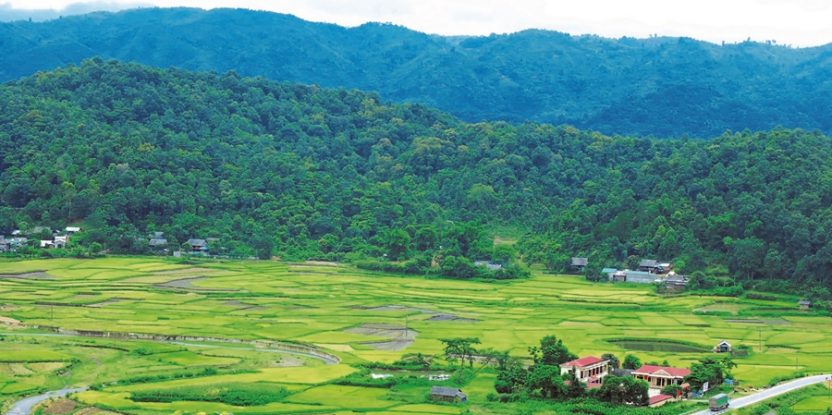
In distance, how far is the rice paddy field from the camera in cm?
3481

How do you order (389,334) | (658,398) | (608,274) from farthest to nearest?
(608,274) → (389,334) → (658,398)

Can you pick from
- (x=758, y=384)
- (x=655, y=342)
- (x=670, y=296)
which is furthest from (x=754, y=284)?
(x=758, y=384)

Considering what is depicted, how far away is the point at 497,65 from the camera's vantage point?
487ft

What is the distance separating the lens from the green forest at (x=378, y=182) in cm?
6425

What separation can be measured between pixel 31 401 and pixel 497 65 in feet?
390

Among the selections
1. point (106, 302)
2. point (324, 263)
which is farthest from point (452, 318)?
point (324, 263)

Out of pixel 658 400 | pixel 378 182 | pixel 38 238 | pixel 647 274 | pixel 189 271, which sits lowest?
pixel 658 400

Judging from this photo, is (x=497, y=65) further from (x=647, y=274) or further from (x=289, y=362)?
(x=289, y=362)

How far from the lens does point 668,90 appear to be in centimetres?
13125

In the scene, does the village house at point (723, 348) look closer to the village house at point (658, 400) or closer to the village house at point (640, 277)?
the village house at point (658, 400)

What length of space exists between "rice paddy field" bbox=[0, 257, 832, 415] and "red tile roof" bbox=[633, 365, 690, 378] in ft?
7.01

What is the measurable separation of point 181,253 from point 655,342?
1256 inches

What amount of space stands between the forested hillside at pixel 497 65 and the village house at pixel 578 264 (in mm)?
57578

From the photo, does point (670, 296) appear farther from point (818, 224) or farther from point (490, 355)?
point (490, 355)
